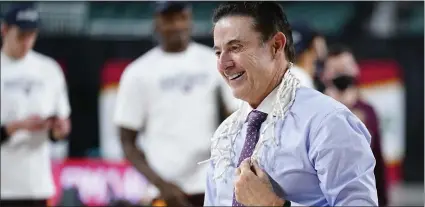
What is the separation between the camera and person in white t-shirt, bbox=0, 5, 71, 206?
5.04 metres

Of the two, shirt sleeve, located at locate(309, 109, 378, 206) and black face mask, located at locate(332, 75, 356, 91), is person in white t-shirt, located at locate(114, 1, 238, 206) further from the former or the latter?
shirt sleeve, located at locate(309, 109, 378, 206)

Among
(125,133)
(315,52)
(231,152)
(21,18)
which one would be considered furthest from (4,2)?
(231,152)

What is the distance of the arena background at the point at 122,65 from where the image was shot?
6078mm

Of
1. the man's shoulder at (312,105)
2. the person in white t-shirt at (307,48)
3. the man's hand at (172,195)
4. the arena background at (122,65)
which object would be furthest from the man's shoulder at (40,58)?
the man's shoulder at (312,105)

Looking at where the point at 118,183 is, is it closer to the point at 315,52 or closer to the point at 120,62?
the point at 120,62

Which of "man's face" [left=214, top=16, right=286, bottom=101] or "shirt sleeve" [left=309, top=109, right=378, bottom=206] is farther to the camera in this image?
"man's face" [left=214, top=16, right=286, bottom=101]

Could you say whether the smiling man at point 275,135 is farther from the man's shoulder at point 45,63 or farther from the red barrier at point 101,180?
the red barrier at point 101,180

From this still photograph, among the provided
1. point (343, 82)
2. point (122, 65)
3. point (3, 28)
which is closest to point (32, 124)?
point (3, 28)

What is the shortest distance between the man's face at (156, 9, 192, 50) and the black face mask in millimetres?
880

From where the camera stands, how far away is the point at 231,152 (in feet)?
8.18

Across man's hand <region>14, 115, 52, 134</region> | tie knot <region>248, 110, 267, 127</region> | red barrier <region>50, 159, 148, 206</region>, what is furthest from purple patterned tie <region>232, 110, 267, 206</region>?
red barrier <region>50, 159, 148, 206</region>

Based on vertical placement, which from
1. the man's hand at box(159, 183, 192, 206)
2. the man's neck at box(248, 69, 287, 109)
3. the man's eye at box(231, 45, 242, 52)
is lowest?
the man's hand at box(159, 183, 192, 206)

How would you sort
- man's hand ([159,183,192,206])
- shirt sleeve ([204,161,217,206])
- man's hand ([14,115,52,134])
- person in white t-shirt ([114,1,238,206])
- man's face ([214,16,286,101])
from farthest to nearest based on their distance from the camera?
man's hand ([14,115,52,134]) → person in white t-shirt ([114,1,238,206]) → man's hand ([159,183,192,206]) → shirt sleeve ([204,161,217,206]) → man's face ([214,16,286,101])

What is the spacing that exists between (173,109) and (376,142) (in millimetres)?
1131
